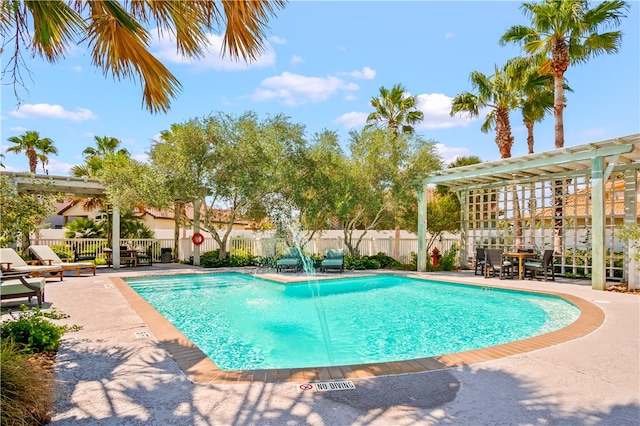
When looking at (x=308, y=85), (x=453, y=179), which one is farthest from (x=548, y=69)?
(x=308, y=85)

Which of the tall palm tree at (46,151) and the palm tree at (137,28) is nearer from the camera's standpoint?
the palm tree at (137,28)

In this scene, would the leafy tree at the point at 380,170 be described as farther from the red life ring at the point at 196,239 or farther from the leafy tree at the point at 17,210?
the leafy tree at the point at 17,210

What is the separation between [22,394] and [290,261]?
11416 millimetres

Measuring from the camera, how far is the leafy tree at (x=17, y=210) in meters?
4.16

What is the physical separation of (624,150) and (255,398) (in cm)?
1049

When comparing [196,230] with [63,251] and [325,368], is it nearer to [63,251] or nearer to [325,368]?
[63,251]

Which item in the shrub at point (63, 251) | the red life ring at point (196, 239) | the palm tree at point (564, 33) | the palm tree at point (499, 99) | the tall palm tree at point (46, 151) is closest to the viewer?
the palm tree at point (564, 33)

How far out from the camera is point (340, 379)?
11.6 feet

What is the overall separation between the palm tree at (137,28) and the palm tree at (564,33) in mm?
13571

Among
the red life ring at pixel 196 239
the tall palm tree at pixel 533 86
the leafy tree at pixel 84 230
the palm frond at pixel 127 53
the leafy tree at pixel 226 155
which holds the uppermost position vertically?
the tall palm tree at pixel 533 86

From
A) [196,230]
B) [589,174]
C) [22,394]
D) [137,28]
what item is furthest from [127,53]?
[196,230]

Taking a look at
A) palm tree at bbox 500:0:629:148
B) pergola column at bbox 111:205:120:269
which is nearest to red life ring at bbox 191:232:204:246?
pergola column at bbox 111:205:120:269

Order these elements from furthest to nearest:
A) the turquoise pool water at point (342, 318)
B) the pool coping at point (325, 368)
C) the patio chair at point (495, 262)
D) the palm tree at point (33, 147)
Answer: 1. the palm tree at point (33, 147)
2. the patio chair at point (495, 262)
3. the turquoise pool water at point (342, 318)
4. the pool coping at point (325, 368)

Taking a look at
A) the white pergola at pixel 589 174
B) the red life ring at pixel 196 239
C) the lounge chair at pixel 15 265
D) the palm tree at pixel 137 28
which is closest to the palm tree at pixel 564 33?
the white pergola at pixel 589 174
